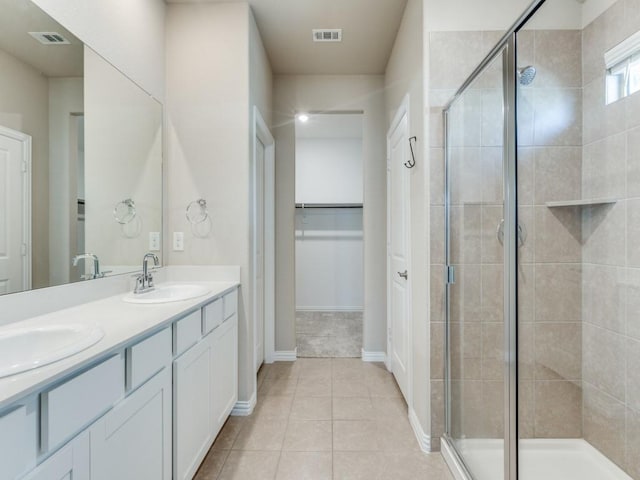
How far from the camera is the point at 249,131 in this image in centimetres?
229

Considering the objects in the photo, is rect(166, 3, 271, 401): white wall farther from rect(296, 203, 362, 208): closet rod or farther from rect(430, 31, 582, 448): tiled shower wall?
rect(296, 203, 362, 208): closet rod

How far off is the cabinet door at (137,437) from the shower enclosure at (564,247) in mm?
1375

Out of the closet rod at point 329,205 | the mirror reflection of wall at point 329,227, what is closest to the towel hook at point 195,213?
the closet rod at point 329,205

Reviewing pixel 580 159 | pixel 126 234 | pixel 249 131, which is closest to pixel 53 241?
pixel 126 234

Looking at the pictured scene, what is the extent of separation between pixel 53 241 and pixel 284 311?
6.97 ft

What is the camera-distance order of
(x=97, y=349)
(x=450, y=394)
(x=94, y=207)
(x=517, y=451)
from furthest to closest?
(x=450, y=394) < (x=94, y=207) < (x=517, y=451) < (x=97, y=349)

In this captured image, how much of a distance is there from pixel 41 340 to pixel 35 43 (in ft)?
3.93

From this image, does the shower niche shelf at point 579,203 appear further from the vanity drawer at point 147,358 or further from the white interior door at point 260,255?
the white interior door at point 260,255

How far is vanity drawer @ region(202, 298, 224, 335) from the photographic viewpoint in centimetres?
169

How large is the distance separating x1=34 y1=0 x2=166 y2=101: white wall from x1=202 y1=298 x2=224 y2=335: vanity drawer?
4.71ft

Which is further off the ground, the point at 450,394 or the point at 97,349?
the point at 97,349

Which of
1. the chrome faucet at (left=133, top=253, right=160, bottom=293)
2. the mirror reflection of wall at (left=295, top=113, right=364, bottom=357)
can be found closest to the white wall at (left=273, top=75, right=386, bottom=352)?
the chrome faucet at (left=133, top=253, right=160, bottom=293)

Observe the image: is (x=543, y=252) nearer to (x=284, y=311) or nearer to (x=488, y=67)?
(x=488, y=67)

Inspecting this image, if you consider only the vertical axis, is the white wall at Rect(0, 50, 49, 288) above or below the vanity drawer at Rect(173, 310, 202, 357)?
above
